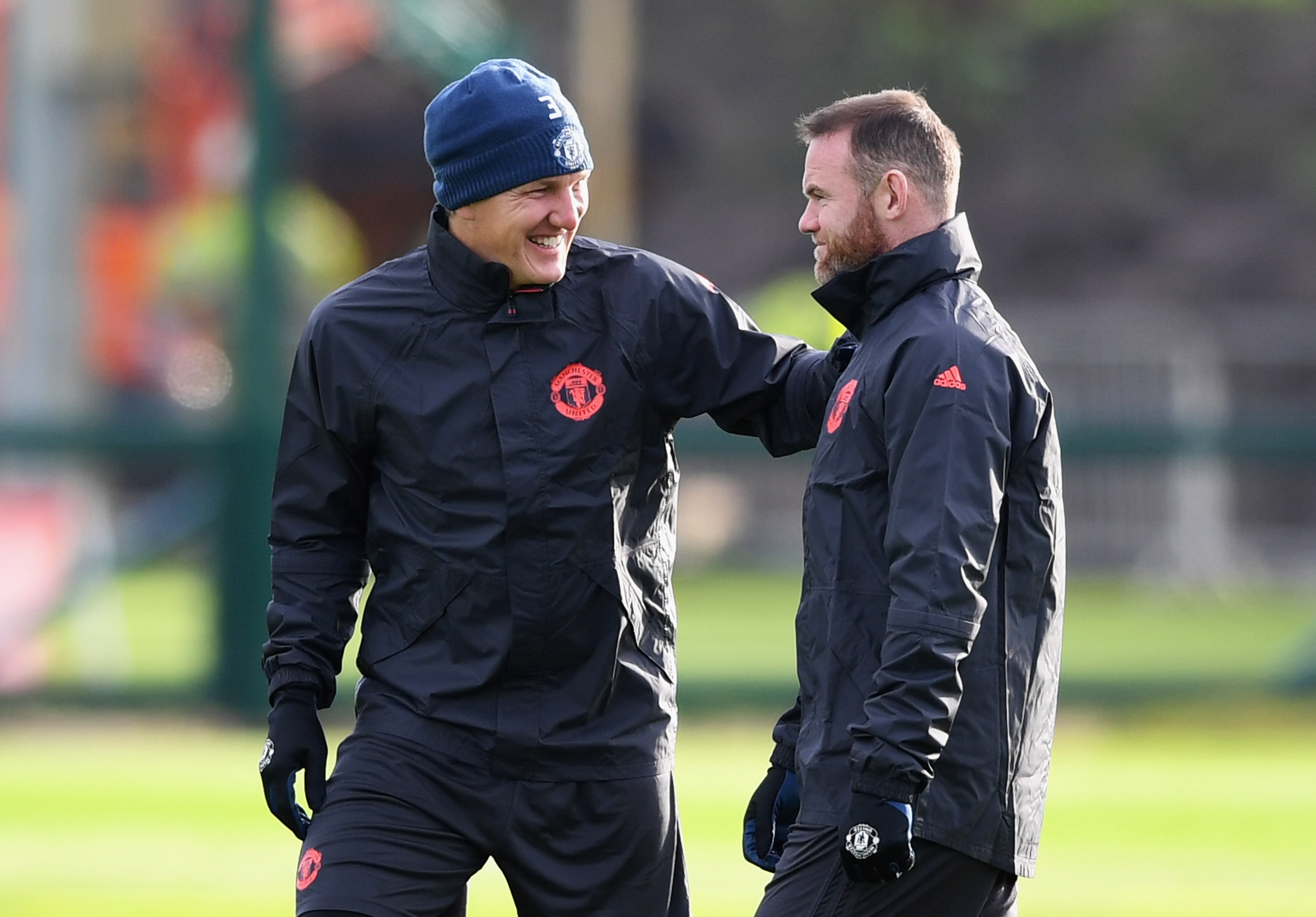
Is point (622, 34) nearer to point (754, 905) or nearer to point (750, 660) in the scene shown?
point (750, 660)

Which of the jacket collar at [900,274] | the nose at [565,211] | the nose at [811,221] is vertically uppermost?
the nose at [565,211]

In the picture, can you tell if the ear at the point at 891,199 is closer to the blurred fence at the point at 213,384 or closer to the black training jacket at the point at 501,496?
the black training jacket at the point at 501,496

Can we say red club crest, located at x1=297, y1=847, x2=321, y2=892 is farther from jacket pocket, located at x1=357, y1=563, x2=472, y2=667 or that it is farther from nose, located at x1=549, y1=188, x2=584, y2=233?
nose, located at x1=549, y1=188, x2=584, y2=233

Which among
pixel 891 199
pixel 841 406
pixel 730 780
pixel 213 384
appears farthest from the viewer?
pixel 213 384

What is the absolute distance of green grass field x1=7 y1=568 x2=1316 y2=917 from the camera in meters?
7.80

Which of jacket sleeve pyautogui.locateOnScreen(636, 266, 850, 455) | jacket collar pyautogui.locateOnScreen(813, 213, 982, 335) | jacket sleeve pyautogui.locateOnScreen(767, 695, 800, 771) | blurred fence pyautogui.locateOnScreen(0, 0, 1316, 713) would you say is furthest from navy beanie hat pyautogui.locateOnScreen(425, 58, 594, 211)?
blurred fence pyautogui.locateOnScreen(0, 0, 1316, 713)

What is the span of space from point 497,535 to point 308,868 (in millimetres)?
757

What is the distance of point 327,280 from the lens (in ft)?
86.4

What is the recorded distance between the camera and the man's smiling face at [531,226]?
4.29m

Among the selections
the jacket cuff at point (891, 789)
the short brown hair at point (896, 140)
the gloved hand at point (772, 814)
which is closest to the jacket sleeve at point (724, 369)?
the short brown hair at point (896, 140)

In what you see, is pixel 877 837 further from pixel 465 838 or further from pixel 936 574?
pixel 465 838

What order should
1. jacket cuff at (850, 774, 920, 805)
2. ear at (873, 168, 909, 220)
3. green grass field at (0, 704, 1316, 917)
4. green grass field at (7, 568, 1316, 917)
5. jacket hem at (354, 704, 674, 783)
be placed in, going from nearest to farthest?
jacket cuff at (850, 774, 920, 805), ear at (873, 168, 909, 220), jacket hem at (354, 704, 674, 783), green grass field at (0, 704, 1316, 917), green grass field at (7, 568, 1316, 917)

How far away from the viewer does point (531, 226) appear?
429cm

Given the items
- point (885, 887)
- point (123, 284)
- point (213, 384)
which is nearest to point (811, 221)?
point (885, 887)
